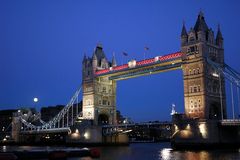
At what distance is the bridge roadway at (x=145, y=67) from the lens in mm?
59531

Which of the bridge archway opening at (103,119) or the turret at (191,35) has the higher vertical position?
the turret at (191,35)

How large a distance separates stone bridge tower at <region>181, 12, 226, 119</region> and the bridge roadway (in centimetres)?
227

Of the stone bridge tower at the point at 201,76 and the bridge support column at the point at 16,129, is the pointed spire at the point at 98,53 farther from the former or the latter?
the bridge support column at the point at 16,129

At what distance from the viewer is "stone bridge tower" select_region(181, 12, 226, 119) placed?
5494 centimetres

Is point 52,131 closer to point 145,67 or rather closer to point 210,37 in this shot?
point 145,67

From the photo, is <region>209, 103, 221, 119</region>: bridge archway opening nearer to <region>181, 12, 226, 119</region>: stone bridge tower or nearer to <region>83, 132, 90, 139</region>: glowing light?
<region>181, 12, 226, 119</region>: stone bridge tower

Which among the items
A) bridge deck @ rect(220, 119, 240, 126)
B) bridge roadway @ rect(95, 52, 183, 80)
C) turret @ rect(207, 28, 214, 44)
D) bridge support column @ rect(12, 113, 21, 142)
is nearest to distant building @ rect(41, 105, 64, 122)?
bridge support column @ rect(12, 113, 21, 142)

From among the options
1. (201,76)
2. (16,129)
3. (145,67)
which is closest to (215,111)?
(201,76)

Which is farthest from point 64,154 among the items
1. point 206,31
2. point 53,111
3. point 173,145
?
point 53,111

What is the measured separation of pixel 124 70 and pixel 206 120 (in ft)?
Result: 65.6

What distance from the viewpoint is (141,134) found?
145m

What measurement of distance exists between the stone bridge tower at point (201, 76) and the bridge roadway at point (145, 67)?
2268 mm

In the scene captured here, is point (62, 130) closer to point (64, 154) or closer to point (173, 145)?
point (173, 145)

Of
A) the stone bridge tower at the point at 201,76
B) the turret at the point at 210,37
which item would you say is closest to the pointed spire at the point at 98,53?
the stone bridge tower at the point at 201,76
